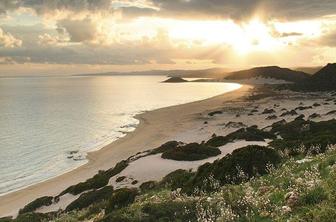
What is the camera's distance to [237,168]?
19109 millimetres

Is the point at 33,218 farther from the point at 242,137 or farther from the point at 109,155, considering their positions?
the point at 109,155

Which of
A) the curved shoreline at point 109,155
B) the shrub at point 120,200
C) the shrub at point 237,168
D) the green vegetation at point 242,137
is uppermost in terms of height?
the shrub at point 237,168

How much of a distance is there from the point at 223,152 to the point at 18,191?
2174cm

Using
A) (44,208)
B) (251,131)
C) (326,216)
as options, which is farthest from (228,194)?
(251,131)

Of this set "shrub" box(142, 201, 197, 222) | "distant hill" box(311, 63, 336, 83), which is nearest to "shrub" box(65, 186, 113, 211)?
"shrub" box(142, 201, 197, 222)

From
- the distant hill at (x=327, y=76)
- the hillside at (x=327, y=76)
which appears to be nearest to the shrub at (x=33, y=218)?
the distant hill at (x=327, y=76)

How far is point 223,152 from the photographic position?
118 ft

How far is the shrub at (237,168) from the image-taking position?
1903 cm

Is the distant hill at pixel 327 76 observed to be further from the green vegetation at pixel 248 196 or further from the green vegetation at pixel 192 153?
the green vegetation at pixel 248 196

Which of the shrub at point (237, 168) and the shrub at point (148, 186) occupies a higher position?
the shrub at point (237, 168)

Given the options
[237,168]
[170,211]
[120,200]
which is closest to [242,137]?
[237,168]

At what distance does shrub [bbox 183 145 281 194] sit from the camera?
19.0 metres

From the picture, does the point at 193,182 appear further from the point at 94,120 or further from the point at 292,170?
the point at 94,120

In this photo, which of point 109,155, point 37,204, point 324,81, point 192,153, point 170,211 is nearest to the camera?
point 170,211
